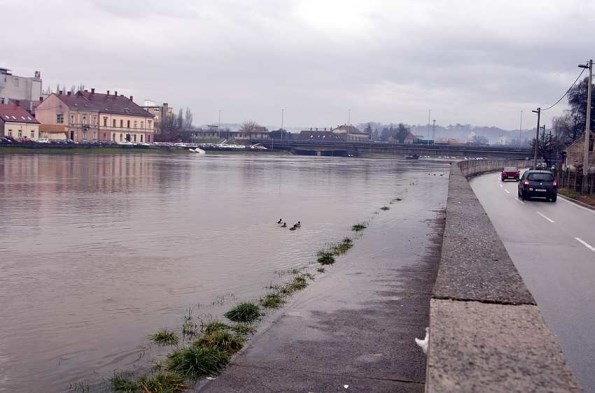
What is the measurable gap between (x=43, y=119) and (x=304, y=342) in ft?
406

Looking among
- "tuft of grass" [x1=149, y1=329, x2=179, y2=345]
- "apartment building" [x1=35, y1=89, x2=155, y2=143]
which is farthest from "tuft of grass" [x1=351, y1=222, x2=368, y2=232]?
"apartment building" [x1=35, y1=89, x2=155, y2=143]

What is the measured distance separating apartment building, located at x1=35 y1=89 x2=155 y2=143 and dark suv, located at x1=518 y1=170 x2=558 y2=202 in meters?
102

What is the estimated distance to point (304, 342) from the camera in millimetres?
8625

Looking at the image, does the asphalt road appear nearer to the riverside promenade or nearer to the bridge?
the riverside promenade

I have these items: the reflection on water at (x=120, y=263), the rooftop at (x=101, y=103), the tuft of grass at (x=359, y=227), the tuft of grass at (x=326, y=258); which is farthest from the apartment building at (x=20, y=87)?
the tuft of grass at (x=326, y=258)

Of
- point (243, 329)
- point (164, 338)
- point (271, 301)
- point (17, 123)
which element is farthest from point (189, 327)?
point (17, 123)

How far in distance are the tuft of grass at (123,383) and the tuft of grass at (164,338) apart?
126 cm

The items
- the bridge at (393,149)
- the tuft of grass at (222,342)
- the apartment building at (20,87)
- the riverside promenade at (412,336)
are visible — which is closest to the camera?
the riverside promenade at (412,336)

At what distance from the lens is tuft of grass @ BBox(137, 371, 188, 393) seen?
682cm

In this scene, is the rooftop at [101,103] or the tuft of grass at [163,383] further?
the rooftop at [101,103]

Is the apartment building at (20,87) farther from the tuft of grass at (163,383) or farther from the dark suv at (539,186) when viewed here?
the tuft of grass at (163,383)

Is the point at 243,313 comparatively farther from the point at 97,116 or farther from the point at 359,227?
the point at 97,116

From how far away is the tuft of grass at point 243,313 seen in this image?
1004 cm

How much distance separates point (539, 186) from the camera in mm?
34625
